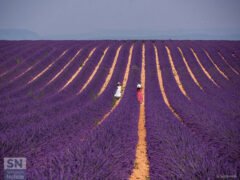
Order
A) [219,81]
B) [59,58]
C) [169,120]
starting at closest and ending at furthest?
[169,120] → [219,81] → [59,58]

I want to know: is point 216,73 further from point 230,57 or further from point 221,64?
point 230,57

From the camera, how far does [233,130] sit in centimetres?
366

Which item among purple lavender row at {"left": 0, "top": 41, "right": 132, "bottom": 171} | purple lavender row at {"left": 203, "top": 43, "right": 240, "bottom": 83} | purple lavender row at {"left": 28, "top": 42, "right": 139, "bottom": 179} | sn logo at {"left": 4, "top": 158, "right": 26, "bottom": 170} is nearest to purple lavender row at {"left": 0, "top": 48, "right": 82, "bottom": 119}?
purple lavender row at {"left": 0, "top": 41, "right": 132, "bottom": 171}

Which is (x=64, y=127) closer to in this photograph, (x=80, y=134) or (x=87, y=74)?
(x=80, y=134)

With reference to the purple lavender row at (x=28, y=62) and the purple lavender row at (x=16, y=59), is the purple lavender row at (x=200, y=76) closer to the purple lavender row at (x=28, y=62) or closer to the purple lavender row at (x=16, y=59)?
the purple lavender row at (x=28, y=62)

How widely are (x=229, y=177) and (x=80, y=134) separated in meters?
4.04

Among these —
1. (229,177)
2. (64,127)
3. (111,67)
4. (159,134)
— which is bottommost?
(229,177)

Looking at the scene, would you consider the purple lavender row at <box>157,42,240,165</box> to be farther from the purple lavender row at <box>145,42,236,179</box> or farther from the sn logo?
the sn logo

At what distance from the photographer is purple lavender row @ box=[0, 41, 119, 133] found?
6.54 metres

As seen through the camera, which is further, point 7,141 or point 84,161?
point 7,141

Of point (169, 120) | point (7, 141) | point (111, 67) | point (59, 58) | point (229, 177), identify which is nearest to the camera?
point (229, 177)

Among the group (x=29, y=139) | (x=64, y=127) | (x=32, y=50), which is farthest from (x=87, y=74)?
(x=29, y=139)

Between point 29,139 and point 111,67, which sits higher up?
point 111,67

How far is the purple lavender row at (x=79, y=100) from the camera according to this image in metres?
6.54
